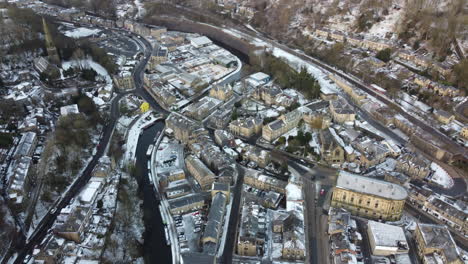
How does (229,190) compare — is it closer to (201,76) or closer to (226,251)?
(226,251)

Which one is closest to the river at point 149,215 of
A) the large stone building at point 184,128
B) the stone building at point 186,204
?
the stone building at point 186,204

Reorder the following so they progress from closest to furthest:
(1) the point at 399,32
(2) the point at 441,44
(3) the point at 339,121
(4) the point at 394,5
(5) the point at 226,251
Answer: (5) the point at 226,251 < (3) the point at 339,121 < (2) the point at 441,44 < (1) the point at 399,32 < (4) the point at 394,5

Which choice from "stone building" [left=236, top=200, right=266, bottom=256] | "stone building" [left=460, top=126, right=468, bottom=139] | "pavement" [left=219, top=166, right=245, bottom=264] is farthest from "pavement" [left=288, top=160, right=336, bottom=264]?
"stone building" [left=460, top=126, right=468, bottom=139]

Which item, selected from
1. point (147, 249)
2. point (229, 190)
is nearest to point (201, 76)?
point (229, 190)

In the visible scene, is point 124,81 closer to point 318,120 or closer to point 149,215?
point 149,215

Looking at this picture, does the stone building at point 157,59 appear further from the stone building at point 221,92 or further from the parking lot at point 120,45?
the stone building at point 221,92

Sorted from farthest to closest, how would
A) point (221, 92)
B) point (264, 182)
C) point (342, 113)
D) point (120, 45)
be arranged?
point (120, 45)
point (221, 92)
point (342, 113)
point (264, 182)

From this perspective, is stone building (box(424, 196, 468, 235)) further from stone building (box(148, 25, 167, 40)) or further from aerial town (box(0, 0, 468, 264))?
stone building (box(148, 25, 167, 40))

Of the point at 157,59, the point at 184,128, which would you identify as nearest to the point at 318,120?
the point at 184,128
